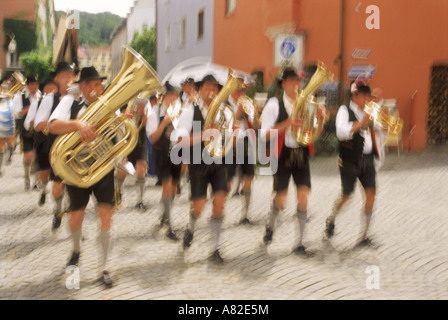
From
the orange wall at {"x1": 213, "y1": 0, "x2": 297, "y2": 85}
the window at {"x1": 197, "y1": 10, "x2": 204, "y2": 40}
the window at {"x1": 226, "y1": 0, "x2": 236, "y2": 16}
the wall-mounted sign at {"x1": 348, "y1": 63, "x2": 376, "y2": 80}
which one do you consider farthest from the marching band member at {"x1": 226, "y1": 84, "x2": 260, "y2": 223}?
the window at {"x1": 197, "y1": 10, "x2": 204, "y2": 40}

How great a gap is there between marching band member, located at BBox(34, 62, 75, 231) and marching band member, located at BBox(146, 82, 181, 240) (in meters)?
1.10

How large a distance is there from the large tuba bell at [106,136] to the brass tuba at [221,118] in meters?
0.75

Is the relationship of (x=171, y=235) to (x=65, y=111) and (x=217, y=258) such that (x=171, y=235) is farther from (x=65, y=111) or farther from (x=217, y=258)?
(x=65, y=111)

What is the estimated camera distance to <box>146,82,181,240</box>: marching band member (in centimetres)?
552

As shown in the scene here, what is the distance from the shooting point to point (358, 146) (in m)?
4.93

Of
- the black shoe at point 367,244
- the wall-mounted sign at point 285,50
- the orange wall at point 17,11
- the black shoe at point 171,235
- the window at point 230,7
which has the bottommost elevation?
the black shoe at point 171,235

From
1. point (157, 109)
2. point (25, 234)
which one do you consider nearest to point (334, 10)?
point (157, 109)

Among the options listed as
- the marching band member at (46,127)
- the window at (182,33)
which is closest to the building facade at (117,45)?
the marching band member at (46,127)

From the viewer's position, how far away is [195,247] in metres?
5.05

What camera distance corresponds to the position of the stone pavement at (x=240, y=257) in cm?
387

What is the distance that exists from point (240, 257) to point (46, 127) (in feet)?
8.81

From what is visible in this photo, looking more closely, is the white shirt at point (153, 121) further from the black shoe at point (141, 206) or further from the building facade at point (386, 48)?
the building facade at point (386, 48)

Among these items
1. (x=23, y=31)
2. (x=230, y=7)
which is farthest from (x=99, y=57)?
(x=23, y=31)

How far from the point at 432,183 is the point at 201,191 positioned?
540cm
